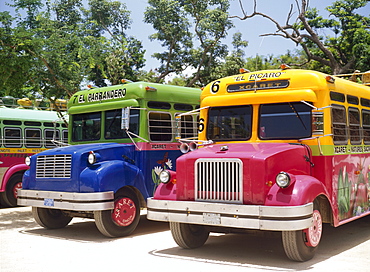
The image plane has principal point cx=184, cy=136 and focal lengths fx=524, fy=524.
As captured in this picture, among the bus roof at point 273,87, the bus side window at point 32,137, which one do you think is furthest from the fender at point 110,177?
the bus side window at point 32,137

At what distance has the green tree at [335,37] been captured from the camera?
26609 millimetres

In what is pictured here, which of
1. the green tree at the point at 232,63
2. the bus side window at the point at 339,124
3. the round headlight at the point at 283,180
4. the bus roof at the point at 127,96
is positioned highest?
the green tree at the point at 232,63

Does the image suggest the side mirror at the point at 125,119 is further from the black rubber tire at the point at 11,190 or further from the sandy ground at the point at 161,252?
the black rubber tire at the point at 11,190

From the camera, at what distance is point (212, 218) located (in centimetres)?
730

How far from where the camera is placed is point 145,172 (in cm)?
1042

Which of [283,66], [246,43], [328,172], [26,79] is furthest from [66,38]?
[246,43]

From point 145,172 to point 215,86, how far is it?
244cm

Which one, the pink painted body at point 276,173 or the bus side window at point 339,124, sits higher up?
the bus side window at point 339,124

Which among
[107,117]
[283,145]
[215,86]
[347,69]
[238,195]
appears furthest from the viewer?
[347,69]

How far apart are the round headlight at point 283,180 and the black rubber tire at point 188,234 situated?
73.8 inches

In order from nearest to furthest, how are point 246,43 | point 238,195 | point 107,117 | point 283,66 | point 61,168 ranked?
point 238,195 < point 283,66 < point 61,168 < point 107,117 < point 246,43

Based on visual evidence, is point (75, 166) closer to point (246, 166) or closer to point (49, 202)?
point (49, 202)

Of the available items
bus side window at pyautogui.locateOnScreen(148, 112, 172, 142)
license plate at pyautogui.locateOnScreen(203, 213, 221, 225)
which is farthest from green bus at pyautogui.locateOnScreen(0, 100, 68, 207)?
license plate at pyautogui.locateOnScreen(203, 213, 221, 225)

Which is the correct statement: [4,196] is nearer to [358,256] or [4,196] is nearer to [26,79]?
[26,79]
